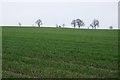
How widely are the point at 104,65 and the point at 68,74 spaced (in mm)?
4315

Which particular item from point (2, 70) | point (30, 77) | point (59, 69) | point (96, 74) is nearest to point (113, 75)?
point (96, 74)

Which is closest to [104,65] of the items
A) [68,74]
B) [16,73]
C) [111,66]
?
[111,66]

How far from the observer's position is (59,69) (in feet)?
48.2

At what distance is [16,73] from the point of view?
1333 centimetres

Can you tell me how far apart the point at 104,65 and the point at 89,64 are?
3.25 ft

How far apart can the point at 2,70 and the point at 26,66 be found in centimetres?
161

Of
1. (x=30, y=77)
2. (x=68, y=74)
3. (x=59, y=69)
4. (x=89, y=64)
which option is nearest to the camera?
(x=30, y=77)

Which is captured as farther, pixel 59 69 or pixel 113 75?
pixel 59 69

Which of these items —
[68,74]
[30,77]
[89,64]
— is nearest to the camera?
[30,77]

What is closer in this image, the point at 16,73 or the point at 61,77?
the point at 61,77

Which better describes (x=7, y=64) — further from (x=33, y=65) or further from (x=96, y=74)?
(x=96, y=74)

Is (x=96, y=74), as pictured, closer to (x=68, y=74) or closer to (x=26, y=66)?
(x=68, y=74)

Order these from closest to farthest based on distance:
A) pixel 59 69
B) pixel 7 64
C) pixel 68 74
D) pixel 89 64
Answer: pixel 68 74 < pixel 59 69 < pixel 7 64 < pixel 89 64

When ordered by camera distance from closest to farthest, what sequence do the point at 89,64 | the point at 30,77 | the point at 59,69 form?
the point at 30,77 < the point at 59,69 < the point at 89,64
